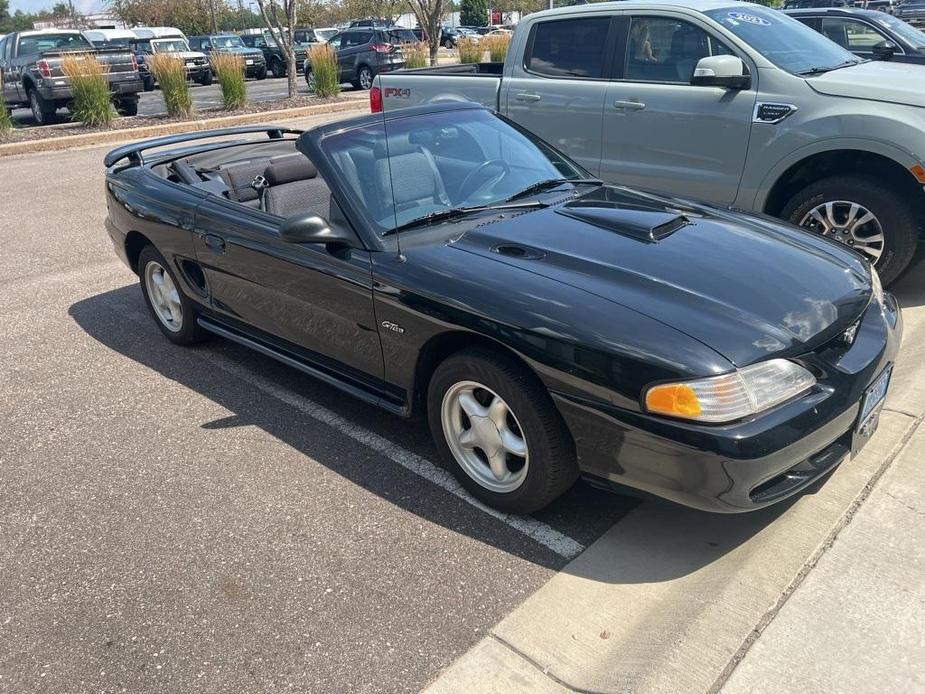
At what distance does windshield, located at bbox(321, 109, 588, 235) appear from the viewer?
361cm

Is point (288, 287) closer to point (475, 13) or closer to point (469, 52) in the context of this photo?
point (469, 52)

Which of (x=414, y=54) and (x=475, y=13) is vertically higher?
(x=414, y=54)

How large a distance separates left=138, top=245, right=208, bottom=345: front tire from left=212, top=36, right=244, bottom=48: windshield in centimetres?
2633

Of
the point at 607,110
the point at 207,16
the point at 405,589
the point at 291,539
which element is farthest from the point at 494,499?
the point at 207,16

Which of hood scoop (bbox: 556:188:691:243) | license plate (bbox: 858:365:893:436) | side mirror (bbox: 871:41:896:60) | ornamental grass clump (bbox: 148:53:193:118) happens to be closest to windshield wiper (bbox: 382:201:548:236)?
hood scoop (bbox: 556:188:691:243)

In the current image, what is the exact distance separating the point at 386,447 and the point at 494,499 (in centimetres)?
78

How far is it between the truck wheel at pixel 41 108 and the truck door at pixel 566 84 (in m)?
13.1

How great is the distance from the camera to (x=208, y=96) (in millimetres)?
22641

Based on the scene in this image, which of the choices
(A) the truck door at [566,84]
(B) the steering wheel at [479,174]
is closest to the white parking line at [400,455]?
(B) the steering wheel at [479,174]

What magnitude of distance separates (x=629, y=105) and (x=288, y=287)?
3329mm

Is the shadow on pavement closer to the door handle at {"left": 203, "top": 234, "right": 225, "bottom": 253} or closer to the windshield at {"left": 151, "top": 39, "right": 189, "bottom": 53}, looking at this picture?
the door handle at {"left": 203, "top": 234, "right": 225, "bottom": 253}

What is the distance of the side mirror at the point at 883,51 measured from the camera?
8099 mm

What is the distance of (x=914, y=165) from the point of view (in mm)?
4840

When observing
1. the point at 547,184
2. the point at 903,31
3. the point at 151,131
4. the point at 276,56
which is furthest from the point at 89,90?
the point at 276,56
